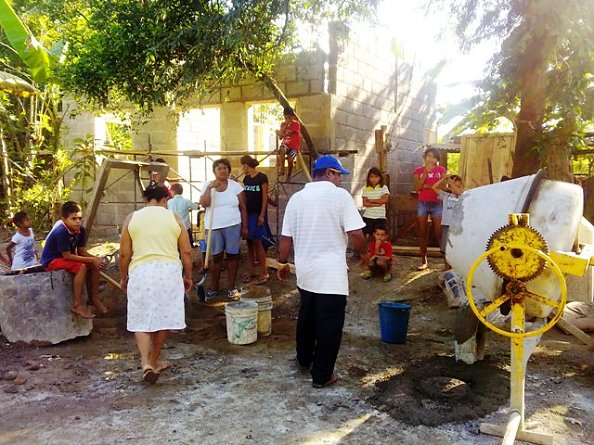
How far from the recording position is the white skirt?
3992 millimetres

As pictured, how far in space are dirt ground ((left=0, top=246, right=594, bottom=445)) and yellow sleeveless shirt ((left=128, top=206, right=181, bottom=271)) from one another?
1037 mm

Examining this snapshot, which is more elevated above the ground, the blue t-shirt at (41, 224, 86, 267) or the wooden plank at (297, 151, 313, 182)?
the wooden plank at (297, 151, 313, 182)

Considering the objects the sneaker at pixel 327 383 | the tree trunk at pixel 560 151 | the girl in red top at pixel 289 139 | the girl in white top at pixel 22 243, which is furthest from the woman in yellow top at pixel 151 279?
the tree trunk at pixel 560 151

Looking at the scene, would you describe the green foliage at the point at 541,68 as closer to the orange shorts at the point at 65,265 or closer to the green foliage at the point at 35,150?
the orange shorts at the point at 65,265

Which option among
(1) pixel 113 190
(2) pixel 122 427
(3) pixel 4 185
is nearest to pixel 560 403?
Result: (2) pixel 122 427

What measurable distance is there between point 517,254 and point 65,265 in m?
4.36

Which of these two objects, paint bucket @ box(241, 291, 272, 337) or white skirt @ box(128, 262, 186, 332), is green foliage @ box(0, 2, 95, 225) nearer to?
paint bucket @ box(241, 291, 272, 337)

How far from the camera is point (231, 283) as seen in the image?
21.1 ft

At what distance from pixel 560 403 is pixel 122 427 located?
3117mm

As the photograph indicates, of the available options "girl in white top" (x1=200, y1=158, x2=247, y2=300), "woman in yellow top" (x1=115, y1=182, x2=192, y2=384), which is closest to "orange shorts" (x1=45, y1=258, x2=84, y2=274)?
"woman in yellow top" (x1=115, y1=182, x2=192, y2=384)

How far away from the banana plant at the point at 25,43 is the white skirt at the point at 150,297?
5512 mm

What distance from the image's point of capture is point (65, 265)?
5117 millimetres

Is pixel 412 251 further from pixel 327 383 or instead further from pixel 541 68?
pixel 327 383

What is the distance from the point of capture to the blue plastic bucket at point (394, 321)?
4910 millimetres
